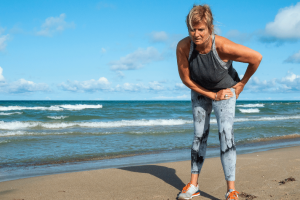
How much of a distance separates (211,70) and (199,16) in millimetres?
562

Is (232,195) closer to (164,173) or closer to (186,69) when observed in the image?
(186,69)

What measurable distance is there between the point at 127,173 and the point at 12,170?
2478mm

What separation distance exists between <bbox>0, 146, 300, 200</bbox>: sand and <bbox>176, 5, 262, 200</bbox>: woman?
557mm

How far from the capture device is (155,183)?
3.64 m

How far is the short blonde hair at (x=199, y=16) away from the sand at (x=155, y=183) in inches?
79.3

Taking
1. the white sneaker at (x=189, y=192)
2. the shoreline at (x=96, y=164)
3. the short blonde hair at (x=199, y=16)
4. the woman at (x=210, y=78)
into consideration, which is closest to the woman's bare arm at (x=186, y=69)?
the woman at (x=210, y=78)

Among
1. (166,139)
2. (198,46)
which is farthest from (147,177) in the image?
(166,139)

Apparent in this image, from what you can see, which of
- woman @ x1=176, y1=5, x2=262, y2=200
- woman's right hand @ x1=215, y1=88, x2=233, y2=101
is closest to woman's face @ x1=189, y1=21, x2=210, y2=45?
woman @ x1=176, y1=5, x2=262, y2=200

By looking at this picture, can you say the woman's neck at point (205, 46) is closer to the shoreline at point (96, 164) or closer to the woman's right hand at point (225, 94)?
the woman's right hand at point (225, 94)

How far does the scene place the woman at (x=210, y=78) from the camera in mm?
2320

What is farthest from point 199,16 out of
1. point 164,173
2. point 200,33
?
point 164,173

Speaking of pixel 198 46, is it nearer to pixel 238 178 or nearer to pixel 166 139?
pixel 238 178

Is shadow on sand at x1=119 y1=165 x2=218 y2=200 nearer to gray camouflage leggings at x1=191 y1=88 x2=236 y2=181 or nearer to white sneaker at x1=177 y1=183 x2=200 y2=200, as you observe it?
white sneaker at x1=177 y1=183 x2=200 y2=200

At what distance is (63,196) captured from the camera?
317 cm
